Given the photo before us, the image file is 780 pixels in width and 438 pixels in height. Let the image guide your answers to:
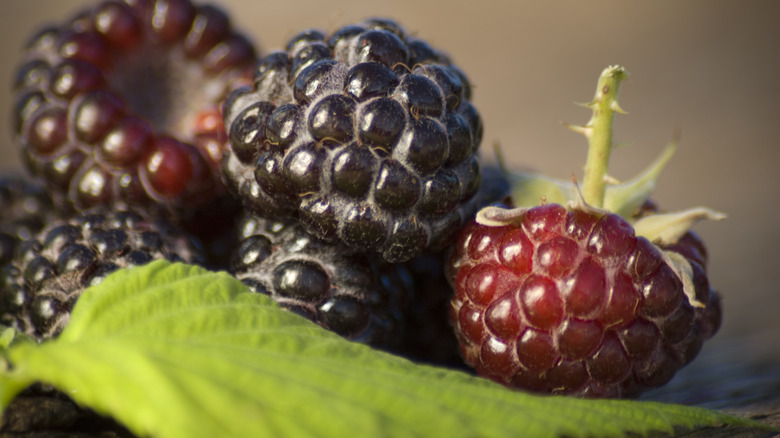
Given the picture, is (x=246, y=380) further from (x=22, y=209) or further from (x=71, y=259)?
(x=22, y=209)

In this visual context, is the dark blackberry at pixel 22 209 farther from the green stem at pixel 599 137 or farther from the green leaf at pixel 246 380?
the green stem at pixel 599 137

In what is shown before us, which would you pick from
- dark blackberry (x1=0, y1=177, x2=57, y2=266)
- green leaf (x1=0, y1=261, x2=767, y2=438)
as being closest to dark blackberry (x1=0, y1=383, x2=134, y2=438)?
green leaf (x1=0, y1=261, x2=767, y2=438)

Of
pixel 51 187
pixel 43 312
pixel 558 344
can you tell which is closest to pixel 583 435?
pixel 558 344

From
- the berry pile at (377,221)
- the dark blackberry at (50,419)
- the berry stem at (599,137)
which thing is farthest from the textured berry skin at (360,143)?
the dark blackberry at (50,419)

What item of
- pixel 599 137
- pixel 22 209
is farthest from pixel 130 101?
pixel 599 137

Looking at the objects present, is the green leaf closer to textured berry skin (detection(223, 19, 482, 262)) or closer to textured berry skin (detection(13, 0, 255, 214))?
textured berry skin (detection(223, 19, 482, 262))

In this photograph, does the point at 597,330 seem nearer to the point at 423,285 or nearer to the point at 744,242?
the point at 423,285
